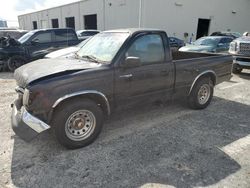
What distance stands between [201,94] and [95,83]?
301 cm

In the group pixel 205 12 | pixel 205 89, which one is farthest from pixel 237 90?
pixel 205 12

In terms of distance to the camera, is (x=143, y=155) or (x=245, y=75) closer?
(x=143, y=155)

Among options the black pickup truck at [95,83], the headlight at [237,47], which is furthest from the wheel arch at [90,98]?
the headlight at [237,47]

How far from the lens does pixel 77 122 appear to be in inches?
142

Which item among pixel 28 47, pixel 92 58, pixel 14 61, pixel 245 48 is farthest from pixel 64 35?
pixel 245 48

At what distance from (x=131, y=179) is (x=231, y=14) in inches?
1186

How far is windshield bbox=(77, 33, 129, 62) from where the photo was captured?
3958 millimetres

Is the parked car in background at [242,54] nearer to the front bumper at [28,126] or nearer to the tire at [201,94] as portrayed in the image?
the tire at [201,94]

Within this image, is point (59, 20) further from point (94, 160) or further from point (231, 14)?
point (94, 160)

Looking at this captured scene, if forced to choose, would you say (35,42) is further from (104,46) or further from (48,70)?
(48,70)

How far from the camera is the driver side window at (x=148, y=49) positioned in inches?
161

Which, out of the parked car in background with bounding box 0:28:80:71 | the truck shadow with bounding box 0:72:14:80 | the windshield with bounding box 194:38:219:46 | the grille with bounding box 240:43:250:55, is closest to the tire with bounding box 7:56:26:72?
the parked car in background with bounding box 0:28:80:71

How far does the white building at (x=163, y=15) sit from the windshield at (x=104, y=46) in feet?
53.5

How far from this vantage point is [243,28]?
99.6 ft
